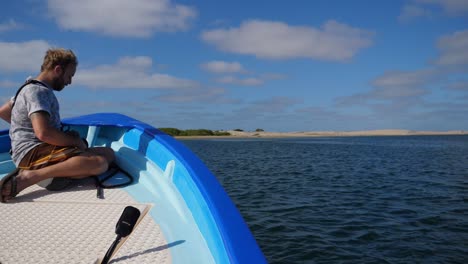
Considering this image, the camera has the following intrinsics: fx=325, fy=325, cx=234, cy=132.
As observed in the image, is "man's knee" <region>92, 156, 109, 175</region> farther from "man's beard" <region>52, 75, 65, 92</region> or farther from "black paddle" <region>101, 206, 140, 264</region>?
"black paddle" <region>101, 206, 140, 264</region>

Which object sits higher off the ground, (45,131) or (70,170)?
(45,131)

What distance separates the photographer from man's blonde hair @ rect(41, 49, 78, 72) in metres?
2.77

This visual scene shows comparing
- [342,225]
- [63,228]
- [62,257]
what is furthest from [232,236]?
[342,225]

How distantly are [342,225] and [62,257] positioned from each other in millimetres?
5249

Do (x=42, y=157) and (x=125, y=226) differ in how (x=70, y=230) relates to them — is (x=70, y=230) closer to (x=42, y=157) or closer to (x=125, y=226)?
(x=125, y=226)

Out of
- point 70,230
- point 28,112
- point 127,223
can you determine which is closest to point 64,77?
point 28,112

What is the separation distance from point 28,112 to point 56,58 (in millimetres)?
510

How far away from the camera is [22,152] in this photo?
112 inches

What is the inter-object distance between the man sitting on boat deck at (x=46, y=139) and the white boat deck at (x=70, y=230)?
0.18m

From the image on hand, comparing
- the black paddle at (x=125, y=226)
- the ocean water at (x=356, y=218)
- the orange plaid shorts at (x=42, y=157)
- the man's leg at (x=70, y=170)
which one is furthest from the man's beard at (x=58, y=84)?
the ocean water at (x=356, y=218)

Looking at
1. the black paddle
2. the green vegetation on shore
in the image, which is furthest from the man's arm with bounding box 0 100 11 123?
the green vegetation on shore

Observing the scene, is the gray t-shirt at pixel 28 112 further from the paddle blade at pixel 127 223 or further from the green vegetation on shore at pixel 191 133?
the green vegetation on shore at pixel 191 133

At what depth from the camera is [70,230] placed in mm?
2162

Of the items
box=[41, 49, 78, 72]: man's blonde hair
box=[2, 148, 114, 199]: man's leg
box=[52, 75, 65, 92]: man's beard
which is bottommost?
box=[2, 148, 114, 199]: man's leg
